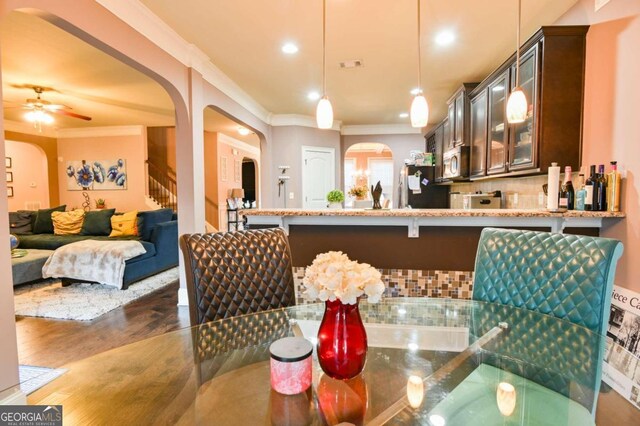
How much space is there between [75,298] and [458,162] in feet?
16.1

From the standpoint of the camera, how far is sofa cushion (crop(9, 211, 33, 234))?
5.66 meters

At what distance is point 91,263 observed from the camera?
13.7ft

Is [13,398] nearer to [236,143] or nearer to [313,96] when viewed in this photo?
[313,96]

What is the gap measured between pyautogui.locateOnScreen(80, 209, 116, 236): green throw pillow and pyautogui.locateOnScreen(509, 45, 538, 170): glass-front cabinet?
5.94 metres

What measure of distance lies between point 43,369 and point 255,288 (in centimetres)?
194

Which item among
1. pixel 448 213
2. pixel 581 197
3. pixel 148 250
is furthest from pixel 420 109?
pixel 148 250

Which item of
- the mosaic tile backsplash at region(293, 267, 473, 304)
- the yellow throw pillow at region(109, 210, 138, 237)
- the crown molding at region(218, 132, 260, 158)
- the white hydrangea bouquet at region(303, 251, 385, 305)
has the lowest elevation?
the mosaic tile backsplash at region(293, 267, 473, 304)

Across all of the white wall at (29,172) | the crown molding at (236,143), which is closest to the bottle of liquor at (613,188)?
the crown molding at (236,143)

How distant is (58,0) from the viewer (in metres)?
1.97

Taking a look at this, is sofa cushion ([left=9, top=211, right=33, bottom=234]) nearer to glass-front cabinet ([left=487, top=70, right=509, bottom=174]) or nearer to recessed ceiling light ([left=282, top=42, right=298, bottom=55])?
recessed ceiling light ([left=282, top=42, right=298, bottom=55])

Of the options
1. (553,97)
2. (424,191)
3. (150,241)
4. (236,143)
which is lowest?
(150,241)

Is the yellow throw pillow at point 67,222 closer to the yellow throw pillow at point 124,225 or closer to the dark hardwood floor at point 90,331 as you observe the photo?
the yellow throw pillow at point 124,225

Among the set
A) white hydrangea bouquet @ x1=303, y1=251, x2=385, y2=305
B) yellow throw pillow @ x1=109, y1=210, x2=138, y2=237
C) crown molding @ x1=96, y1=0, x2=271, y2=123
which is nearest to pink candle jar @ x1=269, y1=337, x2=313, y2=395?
white hydrangea bouquet @ x1=303, y1=251, x2=385, y2=305

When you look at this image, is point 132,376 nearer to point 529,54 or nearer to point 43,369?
point 43,369
